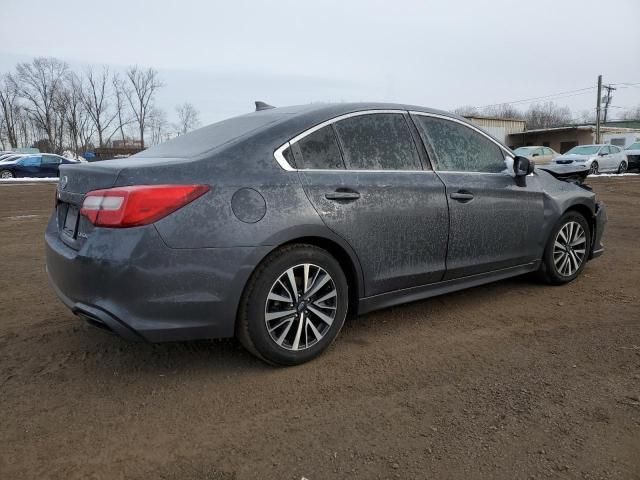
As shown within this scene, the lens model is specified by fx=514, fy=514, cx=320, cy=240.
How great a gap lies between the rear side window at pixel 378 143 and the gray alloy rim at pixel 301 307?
2.50ft

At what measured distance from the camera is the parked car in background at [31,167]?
26484 mm

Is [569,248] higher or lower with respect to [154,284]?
lower

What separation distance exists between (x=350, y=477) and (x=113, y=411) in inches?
50.2

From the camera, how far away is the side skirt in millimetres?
3389

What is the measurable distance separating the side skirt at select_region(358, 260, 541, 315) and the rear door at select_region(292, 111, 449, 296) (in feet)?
0.17

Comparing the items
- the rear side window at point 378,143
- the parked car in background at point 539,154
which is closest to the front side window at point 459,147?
the rear side window at point 378,143

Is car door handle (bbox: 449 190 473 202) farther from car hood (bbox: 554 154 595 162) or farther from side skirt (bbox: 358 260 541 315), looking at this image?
car hood (bbox: 554 154 595 162)

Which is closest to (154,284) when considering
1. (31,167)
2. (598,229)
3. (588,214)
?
(588,214)

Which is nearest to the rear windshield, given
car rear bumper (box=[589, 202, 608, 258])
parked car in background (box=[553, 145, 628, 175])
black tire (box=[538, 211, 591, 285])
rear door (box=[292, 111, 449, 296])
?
rear door (box=[292, 111, 449, 296])

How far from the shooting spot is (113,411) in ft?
8.50

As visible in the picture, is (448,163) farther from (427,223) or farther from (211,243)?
(211,243)

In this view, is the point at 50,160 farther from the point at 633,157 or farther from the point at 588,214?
the point at 633,157

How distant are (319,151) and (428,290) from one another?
130 centimetres

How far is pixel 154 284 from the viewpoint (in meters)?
2.59
